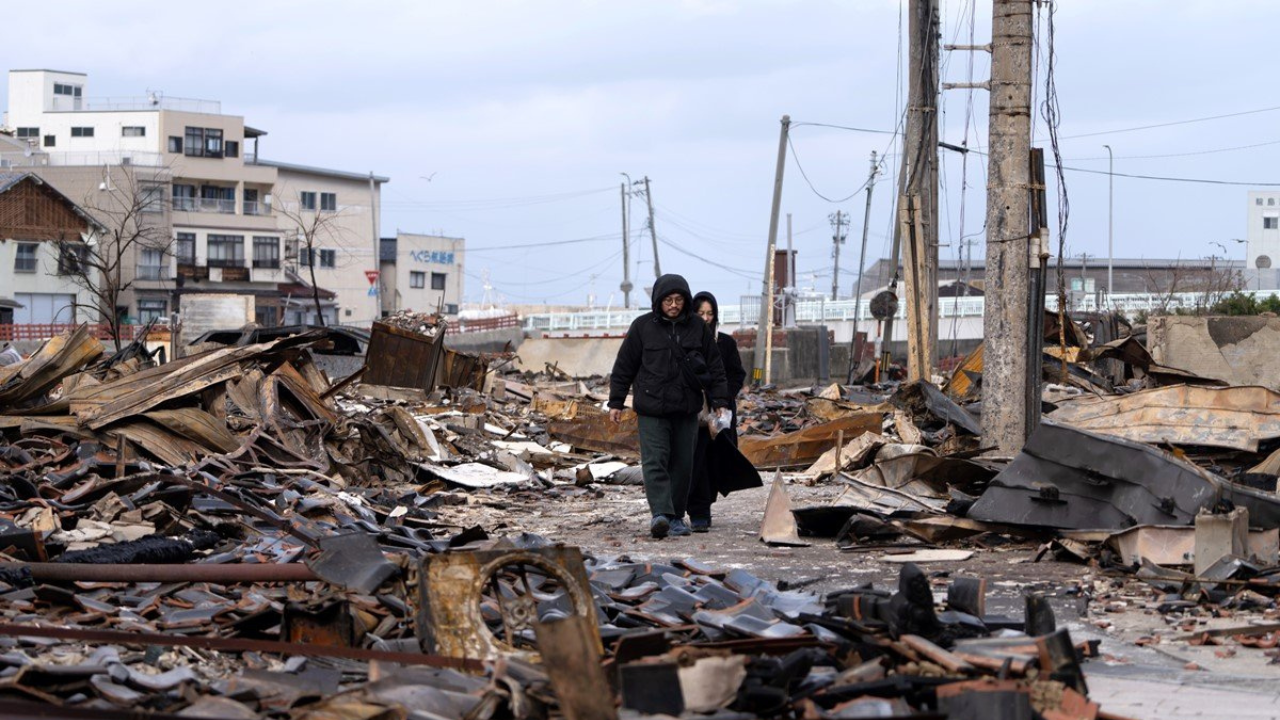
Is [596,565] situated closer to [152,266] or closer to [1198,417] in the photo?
[1198,417]

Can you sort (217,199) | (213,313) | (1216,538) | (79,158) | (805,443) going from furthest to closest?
(79,158) → (217,199) → (213,313) → (805,443) → (1216,538)

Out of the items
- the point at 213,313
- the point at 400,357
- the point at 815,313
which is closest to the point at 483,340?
the point at 213,313

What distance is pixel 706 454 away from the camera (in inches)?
443

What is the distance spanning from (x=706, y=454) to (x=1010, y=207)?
137 inches

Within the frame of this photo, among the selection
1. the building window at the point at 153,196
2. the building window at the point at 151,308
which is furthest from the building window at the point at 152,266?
the building window at the point at 153,196

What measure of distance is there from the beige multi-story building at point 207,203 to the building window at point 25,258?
16.0 feet

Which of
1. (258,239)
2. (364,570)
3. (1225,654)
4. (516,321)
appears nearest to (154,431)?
(364,570)

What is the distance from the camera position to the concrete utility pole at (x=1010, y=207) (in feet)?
40.8

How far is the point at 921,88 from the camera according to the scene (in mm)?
22312

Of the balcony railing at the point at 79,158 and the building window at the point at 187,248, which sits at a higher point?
the balcony railing at the point at 79,158

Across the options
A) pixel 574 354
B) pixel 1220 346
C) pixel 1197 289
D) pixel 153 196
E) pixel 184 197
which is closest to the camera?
pixel 1220 346

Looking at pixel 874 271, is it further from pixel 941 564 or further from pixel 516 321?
pixel 941 564

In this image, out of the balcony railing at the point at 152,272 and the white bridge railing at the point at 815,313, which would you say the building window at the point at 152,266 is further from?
the white bridge railing at the point at 815,313

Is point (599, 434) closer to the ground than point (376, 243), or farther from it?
closer to the ground
